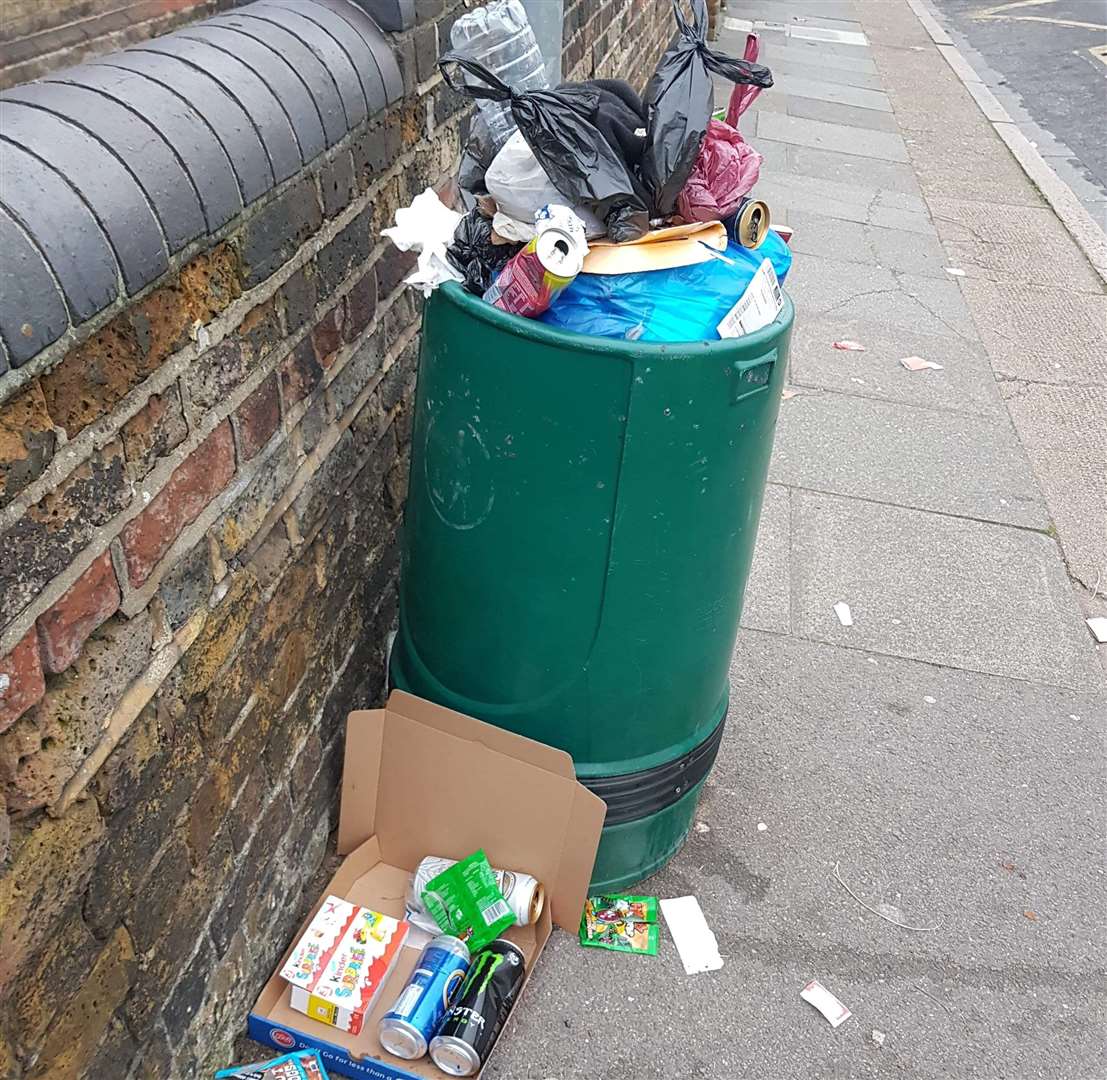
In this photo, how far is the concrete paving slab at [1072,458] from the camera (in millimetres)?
3629

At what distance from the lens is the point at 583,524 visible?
5.66 feet

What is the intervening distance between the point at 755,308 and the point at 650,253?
0.20 m

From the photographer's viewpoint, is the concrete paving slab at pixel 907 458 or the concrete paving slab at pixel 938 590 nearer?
the concrete paving slab at pixel 938 590

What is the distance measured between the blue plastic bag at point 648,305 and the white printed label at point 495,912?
1.14m

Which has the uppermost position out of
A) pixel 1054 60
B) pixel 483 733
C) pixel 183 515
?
pixel 183 515

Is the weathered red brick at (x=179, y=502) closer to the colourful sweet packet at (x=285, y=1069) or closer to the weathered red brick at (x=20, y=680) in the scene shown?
the weathered red brick at (x=20, y=680)

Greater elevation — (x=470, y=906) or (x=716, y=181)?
(x=716, y=181)

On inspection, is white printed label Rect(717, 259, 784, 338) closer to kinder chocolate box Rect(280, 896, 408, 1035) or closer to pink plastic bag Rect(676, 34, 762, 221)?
pink plastic bag Rect(676, 34, 762, 221)

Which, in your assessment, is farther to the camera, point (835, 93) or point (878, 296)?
point (835, 93)

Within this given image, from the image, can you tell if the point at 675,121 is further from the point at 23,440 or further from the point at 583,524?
Answer: the point at 23,440

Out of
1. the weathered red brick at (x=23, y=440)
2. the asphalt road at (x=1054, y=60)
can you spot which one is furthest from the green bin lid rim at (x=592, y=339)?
the asphalt road at (x=1054, y=60)

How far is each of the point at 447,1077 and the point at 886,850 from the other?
120cm

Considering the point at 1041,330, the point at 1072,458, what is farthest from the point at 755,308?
the point at 1041,330

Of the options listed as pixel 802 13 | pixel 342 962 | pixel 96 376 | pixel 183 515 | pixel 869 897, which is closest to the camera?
pixel 96 376
